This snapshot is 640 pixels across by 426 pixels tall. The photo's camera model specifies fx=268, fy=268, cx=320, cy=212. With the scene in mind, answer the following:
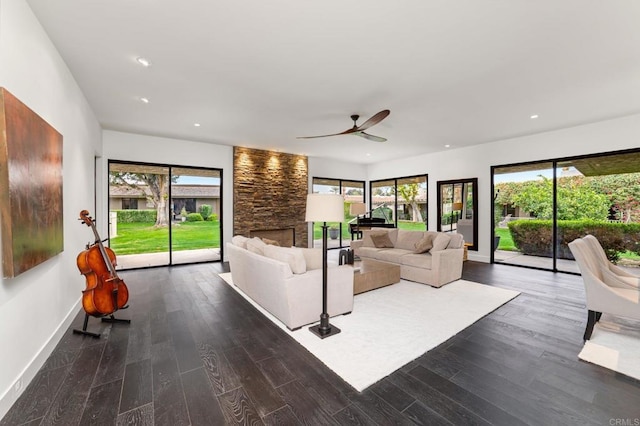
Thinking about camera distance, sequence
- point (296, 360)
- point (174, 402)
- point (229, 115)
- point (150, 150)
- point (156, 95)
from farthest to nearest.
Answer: point (150, 150), point (229, 115), point (156, 95), point (296, 360), point (174, 402)

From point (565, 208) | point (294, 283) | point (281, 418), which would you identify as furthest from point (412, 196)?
point (281, 418)

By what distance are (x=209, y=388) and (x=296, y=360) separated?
71cm

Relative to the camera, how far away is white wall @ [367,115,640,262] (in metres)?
4.88

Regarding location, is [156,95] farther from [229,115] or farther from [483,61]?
[483,61]

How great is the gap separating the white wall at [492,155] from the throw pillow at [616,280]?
131 inches

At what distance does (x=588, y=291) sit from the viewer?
2693mm

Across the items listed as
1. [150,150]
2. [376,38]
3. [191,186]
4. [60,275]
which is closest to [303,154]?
[191,186]

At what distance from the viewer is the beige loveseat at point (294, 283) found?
2902 mm

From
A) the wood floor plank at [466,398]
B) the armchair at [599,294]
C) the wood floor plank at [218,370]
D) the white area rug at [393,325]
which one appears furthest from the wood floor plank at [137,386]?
the armchair at [599,294]

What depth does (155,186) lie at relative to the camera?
240 inches

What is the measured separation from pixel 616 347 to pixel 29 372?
16.7 feet

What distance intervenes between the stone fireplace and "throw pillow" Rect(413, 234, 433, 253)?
12.2ft

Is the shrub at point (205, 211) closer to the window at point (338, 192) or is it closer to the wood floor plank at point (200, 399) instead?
the window at point (338, 192)

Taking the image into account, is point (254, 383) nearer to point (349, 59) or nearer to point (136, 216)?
point (349, 59)
